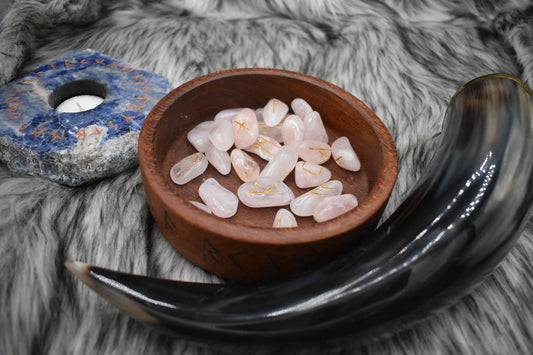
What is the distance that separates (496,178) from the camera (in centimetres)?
44

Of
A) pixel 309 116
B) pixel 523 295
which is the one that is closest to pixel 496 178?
pixel 523 295

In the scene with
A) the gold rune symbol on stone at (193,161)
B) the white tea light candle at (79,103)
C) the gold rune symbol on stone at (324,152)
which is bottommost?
the white tea light candle at (79,103)

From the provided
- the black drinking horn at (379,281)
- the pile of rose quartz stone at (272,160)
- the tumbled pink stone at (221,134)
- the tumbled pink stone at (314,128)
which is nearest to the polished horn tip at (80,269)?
the black drinking horn at (379,281)

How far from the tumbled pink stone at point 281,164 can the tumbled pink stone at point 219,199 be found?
0.06 metres

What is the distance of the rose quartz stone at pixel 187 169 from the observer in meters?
0.53

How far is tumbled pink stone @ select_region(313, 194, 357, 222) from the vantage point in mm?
491

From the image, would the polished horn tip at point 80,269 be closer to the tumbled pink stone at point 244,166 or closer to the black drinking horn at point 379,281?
the black drinking horn at point 379,281

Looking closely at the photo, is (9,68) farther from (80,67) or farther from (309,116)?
(309,116)

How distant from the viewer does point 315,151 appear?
57 cm

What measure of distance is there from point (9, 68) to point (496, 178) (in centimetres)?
74

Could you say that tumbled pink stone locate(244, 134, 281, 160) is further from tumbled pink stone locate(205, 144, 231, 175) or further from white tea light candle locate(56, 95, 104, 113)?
white tea light candle locate(56, 95, 104, 113)

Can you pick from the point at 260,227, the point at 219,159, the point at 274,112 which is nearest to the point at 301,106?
the point at 274,112

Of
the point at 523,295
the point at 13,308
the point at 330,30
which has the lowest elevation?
the point at 13,308

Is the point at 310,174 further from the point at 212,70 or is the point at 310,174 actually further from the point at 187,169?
the point at 212,70
